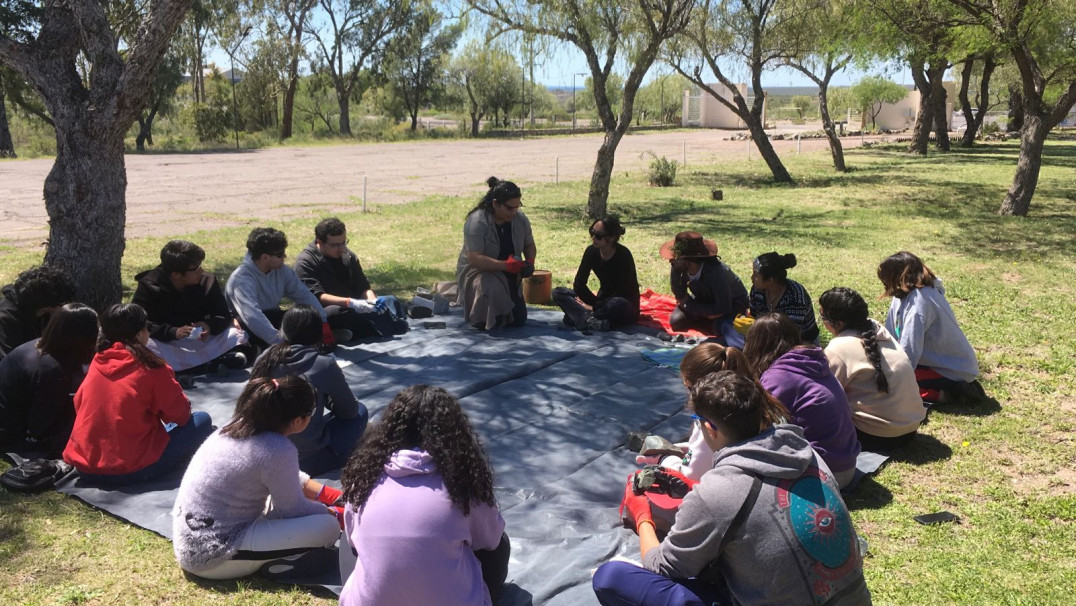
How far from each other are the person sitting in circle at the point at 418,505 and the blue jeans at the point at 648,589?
479mm

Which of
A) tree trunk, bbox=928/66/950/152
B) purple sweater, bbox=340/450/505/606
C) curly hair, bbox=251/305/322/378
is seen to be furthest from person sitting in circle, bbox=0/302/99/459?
tree trunk, bbox=928/66/950/152

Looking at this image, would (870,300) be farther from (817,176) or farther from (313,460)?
(817,176)

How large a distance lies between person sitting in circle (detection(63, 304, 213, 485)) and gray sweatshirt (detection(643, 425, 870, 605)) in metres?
2.66

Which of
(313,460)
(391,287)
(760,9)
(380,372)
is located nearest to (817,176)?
(760,9)

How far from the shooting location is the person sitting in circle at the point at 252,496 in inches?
131

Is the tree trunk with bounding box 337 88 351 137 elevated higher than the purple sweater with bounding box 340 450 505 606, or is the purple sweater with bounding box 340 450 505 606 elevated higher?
the tree trunk with bounding box 337 88 351 137

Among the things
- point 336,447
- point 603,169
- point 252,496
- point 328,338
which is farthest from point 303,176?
point 252,496

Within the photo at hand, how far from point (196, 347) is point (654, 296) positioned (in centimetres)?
435

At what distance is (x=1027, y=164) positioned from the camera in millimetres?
13695

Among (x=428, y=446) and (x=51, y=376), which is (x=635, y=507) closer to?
(x=428, y=446)

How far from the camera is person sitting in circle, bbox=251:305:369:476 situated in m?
4.13

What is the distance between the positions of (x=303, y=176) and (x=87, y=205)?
51.9 feet

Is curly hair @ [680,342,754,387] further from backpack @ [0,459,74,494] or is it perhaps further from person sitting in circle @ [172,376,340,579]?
backpack @ [0,459,74,494]

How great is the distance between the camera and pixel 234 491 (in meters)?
3.37
